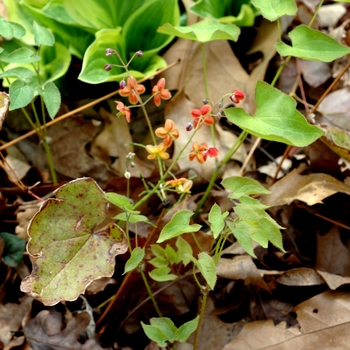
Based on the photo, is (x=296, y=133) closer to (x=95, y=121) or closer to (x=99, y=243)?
(x=99, y=243)

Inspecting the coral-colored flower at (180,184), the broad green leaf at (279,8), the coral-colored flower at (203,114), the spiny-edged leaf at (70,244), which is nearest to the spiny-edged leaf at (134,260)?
the spiny-edged leaf at (70,244)

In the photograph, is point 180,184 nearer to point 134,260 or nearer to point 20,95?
point 134,260

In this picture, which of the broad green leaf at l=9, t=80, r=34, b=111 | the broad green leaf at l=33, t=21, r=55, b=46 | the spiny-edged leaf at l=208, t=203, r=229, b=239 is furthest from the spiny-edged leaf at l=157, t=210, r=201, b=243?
the broad green leaf at l=33, t=21, r=55, b=46

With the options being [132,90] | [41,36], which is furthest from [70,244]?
[41,36]

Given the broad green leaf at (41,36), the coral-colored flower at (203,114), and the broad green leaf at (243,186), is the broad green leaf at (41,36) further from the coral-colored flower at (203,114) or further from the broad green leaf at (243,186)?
the broad green leaf at (243,186)

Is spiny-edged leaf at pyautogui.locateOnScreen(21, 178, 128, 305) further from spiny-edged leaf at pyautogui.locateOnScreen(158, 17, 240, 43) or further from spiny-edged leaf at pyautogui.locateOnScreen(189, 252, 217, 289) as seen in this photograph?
spiny-edged leaf at pyautogui.locateOnScreen(158, 17, 240, 43)
